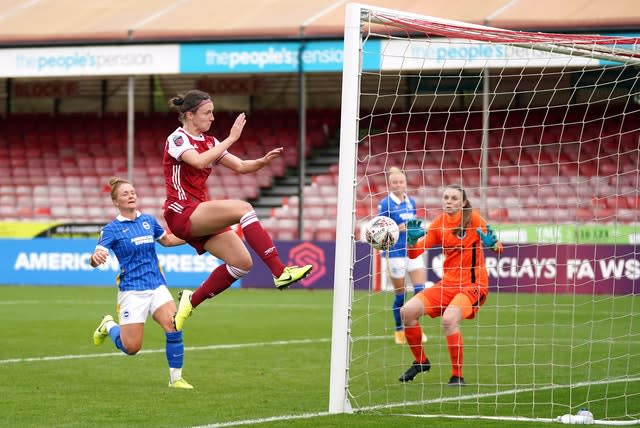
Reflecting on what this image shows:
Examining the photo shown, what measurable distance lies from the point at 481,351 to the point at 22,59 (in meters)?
17.9

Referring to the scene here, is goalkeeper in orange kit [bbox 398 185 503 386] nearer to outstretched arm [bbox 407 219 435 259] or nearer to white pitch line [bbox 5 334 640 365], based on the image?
outstretched arm [bbox 407 219 435 259]

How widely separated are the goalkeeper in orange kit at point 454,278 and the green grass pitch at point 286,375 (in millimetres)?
334

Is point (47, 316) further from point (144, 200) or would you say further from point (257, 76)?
point (257, 76)

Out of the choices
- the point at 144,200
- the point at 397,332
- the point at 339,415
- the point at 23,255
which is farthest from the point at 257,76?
the point at 339,415

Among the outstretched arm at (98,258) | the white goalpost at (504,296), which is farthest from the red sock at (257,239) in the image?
the outstretched arm at (98,258)

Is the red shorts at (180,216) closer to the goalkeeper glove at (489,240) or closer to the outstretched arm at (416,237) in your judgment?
the outstretched arm at (416,237)

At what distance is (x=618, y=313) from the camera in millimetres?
17344

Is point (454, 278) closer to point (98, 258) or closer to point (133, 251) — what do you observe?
point (133, 251)

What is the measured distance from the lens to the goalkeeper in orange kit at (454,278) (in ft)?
30.8

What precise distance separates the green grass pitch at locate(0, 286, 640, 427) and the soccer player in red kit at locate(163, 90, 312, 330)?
864mm

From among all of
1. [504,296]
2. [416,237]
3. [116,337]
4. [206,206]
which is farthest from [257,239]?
[504,296]

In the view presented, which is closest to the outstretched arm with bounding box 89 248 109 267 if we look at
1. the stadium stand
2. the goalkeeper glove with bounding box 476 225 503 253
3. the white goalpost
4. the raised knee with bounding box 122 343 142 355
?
the raised knee with bounding box 122 343 142 355

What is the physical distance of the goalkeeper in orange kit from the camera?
9398 mm

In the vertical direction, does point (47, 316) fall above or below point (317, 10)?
below
